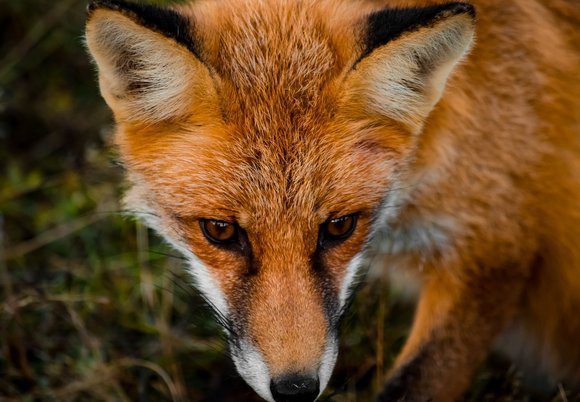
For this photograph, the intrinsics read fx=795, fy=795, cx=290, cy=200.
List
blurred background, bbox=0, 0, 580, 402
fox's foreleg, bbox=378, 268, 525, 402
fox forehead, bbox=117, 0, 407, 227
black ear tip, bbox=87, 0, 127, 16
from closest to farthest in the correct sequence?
1. black ear tip, bbox=87, 0, 127, 16
2. fox forehead, bbox=117, 0, 407, 227
3. fox's foreleg, bbox=378, 268, 525, 402
4. blurred background, bbox=0, 0, 580, 402

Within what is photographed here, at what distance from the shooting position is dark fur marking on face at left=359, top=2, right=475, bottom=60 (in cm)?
260

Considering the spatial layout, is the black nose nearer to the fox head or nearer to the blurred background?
the fox head

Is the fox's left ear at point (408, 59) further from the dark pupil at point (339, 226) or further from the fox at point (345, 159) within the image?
the dark pupil at point (339, 226)

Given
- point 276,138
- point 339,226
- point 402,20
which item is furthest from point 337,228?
point 402,20

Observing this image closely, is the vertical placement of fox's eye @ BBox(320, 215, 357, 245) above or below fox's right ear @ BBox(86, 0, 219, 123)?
below

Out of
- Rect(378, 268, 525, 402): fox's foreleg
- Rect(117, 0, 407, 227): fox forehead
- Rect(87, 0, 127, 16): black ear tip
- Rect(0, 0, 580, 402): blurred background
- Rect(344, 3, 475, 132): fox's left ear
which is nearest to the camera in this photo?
Rect(87, 0, 127, 16): black ear tip

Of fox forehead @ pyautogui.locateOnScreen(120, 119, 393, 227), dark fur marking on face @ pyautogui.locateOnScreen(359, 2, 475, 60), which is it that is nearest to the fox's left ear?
dark fur marking on face @ pyautogui.locateOnScreen(359, 2, 475, 60)

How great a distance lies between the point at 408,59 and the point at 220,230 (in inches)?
35.2

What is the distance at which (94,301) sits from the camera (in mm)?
3971

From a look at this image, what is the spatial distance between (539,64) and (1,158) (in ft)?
11.5

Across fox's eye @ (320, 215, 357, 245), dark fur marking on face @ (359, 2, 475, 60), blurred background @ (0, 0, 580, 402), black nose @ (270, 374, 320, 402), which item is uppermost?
dark fur marking on face @ (359, 2, 475, 60)

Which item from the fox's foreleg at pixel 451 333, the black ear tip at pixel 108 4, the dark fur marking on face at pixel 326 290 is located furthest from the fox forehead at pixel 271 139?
the fox's foreleg at pixel 451 333

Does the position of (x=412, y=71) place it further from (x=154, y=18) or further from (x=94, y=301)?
(x=94, y=301)

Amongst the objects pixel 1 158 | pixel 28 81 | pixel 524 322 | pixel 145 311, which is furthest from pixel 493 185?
pixel 28 81
